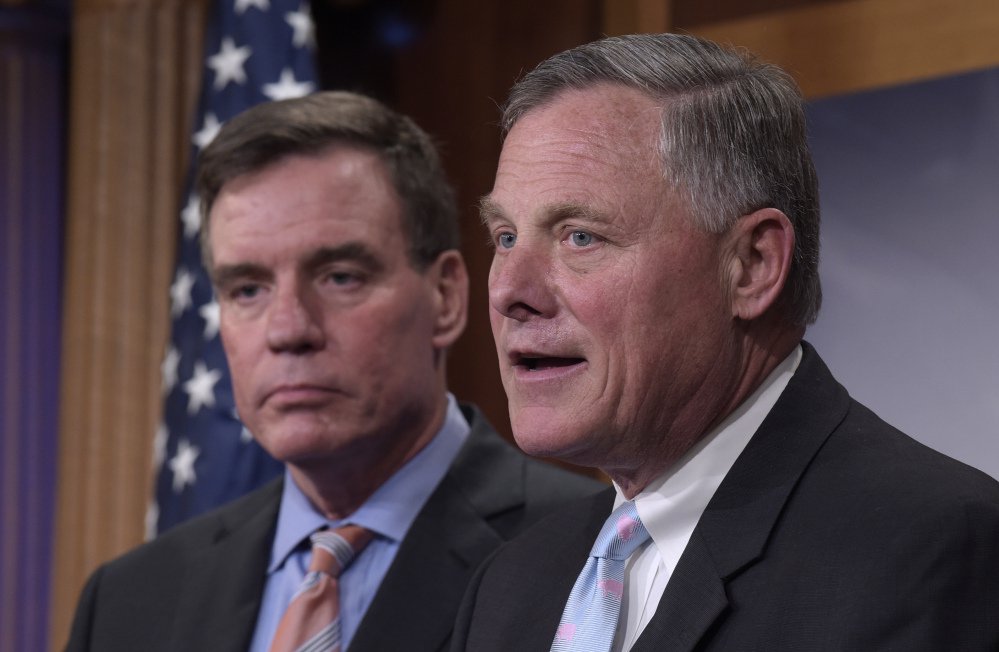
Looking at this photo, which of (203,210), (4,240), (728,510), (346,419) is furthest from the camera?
(4,240)

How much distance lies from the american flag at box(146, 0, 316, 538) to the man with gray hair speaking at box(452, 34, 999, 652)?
6.87ft

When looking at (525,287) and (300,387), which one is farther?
(300,387)

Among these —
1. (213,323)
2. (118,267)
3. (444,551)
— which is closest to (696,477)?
(444,551)

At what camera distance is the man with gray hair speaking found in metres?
1.64

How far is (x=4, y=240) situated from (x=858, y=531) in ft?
13.5

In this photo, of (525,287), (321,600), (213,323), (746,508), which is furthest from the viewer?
(213,323)

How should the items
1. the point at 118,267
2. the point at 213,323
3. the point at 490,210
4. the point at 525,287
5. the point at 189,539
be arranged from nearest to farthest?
the point at 525,287 < the point at 490,210 < the point at 189,539 < the point at 213,323 < the point at 118,267

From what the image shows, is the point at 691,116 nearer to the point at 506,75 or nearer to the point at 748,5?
the point at 748,5

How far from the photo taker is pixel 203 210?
2916 mm

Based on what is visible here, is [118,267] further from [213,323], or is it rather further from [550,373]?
[550,373]

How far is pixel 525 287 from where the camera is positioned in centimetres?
176

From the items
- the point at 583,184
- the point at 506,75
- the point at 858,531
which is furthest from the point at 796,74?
the point at 858,531

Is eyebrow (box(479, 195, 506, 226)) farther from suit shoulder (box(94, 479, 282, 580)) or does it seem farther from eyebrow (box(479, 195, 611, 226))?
suit shoulder (box(94, 479, 282, 580))

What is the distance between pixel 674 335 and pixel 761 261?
16 centimetres
